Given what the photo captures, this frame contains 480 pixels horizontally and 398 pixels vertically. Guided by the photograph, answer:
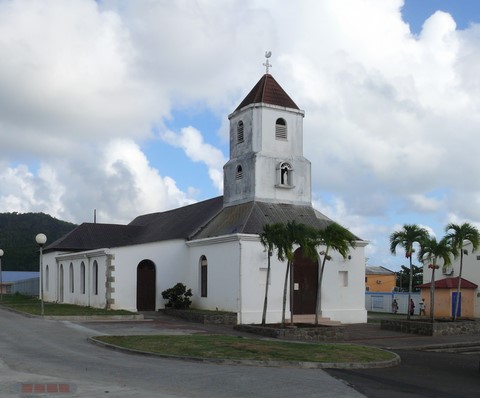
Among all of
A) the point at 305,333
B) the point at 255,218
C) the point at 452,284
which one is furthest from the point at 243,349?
the point at 452,284

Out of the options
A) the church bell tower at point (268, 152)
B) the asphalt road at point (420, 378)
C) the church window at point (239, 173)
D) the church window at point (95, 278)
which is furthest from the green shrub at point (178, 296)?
the asphalt road at point (420, 378)

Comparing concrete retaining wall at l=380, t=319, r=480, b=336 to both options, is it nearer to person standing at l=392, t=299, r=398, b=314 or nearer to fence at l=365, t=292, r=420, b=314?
person standing at l=392, t=299, r=398, b=314

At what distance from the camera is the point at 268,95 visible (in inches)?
1345

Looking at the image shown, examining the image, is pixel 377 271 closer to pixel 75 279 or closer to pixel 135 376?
pixel 75 279

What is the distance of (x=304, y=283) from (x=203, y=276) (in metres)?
5.25

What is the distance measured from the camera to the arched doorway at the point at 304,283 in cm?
3017

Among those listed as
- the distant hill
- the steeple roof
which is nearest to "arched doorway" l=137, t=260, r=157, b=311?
the steeple roof

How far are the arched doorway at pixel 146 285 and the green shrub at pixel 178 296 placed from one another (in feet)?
5.05

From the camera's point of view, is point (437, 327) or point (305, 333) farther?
point (437, 327)


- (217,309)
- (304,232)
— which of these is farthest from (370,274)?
(304,232)

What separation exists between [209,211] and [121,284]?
21.1 ft

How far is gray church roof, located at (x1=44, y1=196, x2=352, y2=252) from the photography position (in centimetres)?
3144

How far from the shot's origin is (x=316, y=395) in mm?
11758

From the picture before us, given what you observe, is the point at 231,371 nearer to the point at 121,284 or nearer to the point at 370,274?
the point at 121,284
